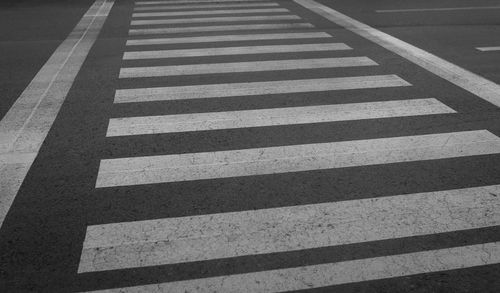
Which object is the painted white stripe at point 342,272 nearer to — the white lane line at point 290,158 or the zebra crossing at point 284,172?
the zebra crossing at point 284,172

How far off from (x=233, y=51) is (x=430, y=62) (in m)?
3.42

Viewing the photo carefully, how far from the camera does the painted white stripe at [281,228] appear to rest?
3.48 metres

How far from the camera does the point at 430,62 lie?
802 cm

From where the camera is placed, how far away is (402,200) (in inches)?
163

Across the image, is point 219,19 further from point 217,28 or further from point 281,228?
point 281,228

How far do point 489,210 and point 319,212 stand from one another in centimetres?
140

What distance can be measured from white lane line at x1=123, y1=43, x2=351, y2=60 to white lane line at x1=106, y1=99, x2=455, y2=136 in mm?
2922

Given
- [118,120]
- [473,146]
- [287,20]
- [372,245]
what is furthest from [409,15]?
[372,245]

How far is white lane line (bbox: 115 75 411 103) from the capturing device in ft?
21.7

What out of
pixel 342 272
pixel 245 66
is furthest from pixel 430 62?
pixel 342 272

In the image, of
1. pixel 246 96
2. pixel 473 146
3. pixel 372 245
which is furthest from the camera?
pixel 246 96

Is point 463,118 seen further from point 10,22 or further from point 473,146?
point 10,22

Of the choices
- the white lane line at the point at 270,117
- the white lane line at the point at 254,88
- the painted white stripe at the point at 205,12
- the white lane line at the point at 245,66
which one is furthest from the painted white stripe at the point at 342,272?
the painted white stripe at the point at 205,12

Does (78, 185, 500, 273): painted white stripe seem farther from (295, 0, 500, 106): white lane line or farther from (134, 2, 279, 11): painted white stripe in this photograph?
(134, 2, 279, 11): painted white stripe
